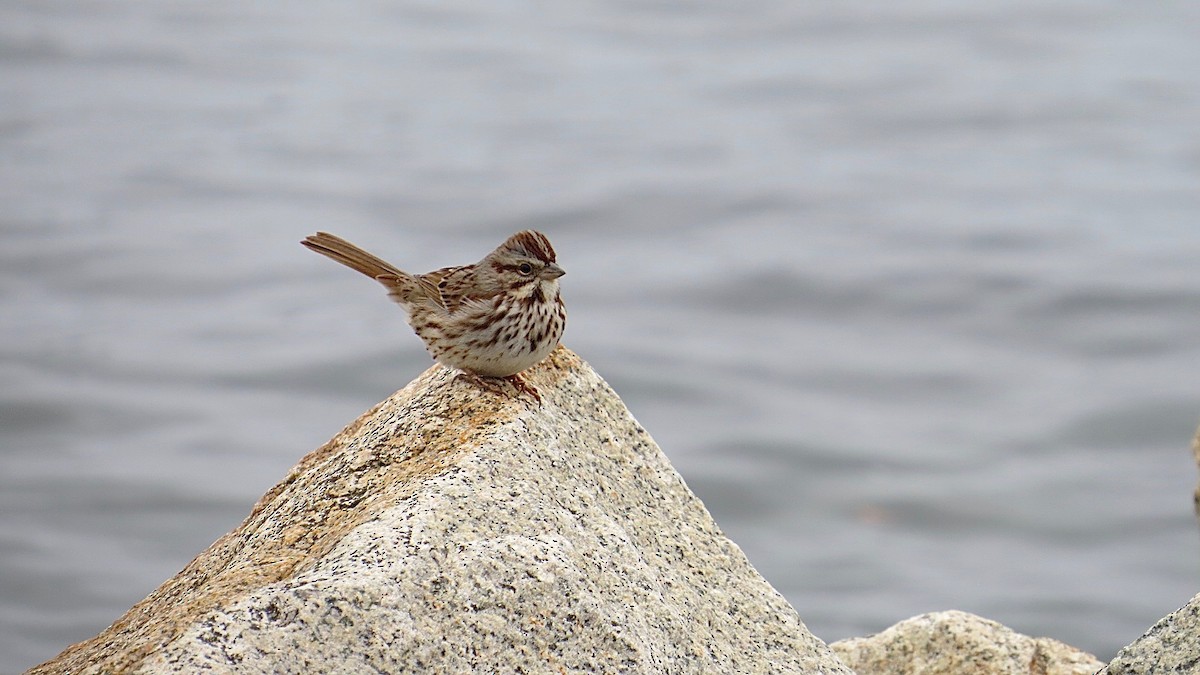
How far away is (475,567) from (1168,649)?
1.94m

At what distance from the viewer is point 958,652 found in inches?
229

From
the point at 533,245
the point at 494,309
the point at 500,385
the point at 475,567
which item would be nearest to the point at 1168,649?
the point at 475,567

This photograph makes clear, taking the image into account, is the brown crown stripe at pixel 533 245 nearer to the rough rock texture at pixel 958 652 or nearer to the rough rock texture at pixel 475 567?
the rough rock texture at pixel 475 567

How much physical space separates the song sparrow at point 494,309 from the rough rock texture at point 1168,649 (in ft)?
6.13

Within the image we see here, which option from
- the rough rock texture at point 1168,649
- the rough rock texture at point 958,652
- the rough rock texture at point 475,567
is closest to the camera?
the rough rock texture at point 475,567

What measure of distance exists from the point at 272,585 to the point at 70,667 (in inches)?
29.2

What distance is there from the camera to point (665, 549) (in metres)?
4.78

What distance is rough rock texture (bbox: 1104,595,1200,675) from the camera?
4.29m

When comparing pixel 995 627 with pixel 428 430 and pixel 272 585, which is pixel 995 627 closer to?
pixel 428 430

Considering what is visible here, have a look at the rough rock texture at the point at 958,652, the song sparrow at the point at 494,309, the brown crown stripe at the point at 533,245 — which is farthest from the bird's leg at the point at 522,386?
the rough rock texture at the point at 958,652

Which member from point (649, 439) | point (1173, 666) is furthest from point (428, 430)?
point (1173, 666)

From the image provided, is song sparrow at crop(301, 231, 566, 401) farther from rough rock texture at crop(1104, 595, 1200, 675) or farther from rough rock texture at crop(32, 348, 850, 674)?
rough rock texture at crop(1104, 595, 1200, 675)

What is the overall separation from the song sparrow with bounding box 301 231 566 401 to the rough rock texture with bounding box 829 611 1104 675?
1.71 meters

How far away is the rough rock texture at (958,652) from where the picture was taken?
575 centimetres
